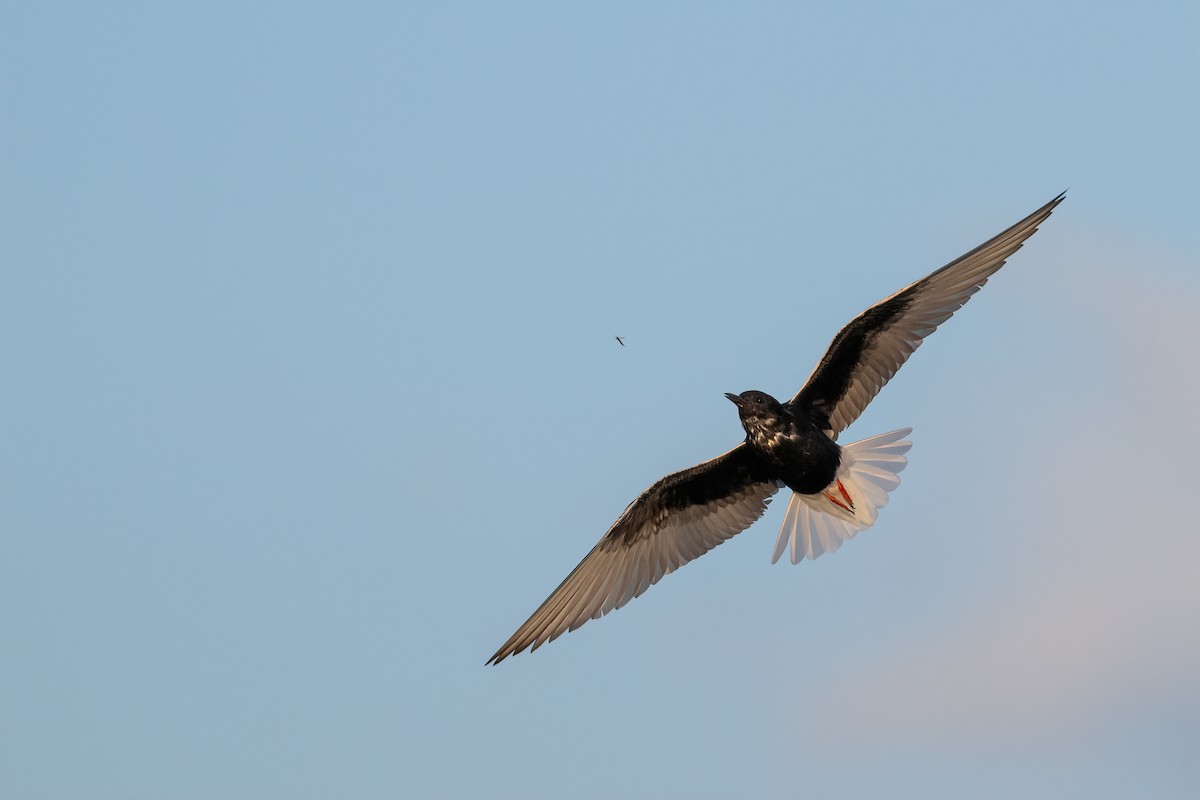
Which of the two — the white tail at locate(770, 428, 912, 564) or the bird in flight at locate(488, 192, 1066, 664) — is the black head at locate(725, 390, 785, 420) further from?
the white tail at locate(770, 428, 912, 564)

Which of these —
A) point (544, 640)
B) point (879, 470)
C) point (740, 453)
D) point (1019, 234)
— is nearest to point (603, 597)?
point (544, 640)

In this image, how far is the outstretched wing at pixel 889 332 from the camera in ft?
58.2

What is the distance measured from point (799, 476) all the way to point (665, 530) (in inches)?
83.1

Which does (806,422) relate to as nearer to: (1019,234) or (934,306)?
(934,306)

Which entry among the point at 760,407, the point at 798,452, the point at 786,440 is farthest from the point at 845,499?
the point at 760,407

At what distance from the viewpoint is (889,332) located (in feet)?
60.0

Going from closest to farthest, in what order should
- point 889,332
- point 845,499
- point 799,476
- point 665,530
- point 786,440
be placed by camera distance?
point 889,332 < point 786,440 < point 799,476 < point 845,499 < point 665,530

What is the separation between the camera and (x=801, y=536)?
19.4 meters

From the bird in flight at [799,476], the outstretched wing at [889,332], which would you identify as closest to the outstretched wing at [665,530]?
the bird in flight at [799,476]

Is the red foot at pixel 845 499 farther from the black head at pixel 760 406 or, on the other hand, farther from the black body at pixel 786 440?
the black head at pixel 760 406

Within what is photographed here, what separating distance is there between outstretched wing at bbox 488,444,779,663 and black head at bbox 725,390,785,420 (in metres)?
1.10

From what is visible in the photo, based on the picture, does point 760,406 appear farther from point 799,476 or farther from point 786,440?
point 799,476

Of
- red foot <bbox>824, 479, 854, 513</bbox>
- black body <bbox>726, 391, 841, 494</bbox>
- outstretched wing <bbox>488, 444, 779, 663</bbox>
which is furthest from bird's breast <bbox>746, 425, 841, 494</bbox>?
outstretched wing <bbox>488, 444, 779, 663</bbox>

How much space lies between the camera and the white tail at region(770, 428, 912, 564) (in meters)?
18.8
